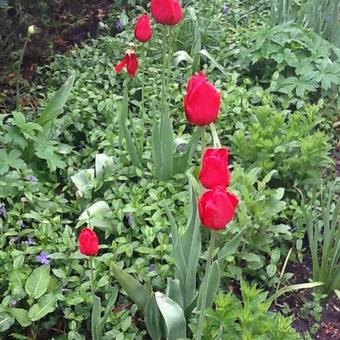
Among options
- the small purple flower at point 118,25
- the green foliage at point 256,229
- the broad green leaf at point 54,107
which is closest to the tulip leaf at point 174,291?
the green foliage at point 256,229

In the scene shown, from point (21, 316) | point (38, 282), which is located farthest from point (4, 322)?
point (38, 282)

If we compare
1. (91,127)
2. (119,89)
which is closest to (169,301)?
(91,127)

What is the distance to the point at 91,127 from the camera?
10.3 ft

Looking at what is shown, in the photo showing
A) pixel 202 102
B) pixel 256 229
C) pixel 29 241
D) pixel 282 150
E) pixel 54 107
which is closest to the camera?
pixel 202 102

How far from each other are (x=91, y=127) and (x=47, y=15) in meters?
0.86

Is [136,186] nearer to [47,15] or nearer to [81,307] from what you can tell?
[81,307]

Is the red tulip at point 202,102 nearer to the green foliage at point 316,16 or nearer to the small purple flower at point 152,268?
the small purple flower at point 152,268

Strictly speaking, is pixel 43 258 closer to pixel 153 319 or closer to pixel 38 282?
pixel 38 282

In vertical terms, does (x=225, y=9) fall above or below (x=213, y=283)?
below

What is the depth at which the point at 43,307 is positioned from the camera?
7.23 ft

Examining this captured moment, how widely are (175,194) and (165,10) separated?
2.12 ft

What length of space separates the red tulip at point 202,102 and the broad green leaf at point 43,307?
0.73m

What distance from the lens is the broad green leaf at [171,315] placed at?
2.08m

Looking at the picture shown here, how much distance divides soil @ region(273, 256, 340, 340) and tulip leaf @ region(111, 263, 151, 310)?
1.76 feet
